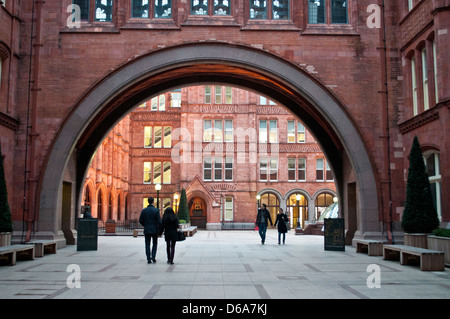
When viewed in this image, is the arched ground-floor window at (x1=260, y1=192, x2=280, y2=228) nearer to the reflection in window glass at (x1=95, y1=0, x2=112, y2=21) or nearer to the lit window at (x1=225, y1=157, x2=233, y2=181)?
the lit window at (x1=225, y1=157, x2=233, y2=181)

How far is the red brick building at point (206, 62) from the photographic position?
19094 mm

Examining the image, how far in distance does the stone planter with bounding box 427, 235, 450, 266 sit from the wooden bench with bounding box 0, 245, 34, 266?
38.5ft

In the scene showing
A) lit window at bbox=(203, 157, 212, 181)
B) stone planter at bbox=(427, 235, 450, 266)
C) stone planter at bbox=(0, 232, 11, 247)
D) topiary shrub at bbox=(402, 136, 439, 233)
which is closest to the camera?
stone planter at bbox=(427, 235, 450, 266)

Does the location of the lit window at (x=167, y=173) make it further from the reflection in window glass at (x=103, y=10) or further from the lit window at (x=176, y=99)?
the reflection in window glass at (x=103, y=10)

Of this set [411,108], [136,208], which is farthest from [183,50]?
[136,208]

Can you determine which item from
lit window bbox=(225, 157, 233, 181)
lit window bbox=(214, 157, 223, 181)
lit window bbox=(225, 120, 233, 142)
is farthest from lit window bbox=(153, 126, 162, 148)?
lit window bbox=(225, 157, 233, 181)

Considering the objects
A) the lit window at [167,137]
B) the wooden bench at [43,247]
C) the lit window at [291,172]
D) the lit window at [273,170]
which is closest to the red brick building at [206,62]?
the wooden bench at [43,247]

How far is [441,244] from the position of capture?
1352cm

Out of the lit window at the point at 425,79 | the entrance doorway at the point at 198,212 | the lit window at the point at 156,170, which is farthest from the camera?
the lit window at the point at 156,170

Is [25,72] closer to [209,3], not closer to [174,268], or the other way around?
[209,3]

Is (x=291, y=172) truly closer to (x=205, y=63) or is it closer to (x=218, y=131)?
(x=218, y=131)

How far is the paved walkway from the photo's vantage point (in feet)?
29.9

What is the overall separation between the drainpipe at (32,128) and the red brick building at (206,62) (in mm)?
40

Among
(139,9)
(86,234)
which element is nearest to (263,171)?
(139,9)
